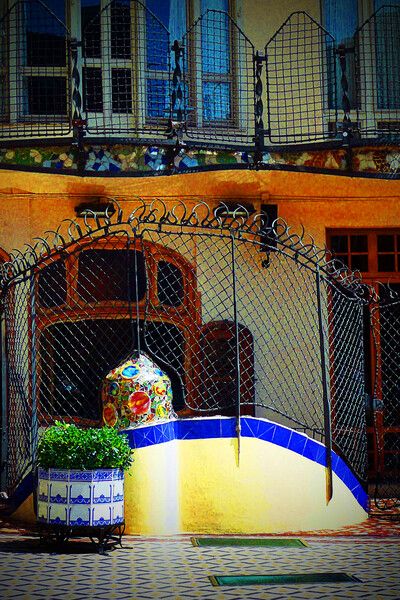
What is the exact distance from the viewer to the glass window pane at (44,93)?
1450 cm

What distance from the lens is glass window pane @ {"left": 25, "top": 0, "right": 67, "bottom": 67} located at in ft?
47.8

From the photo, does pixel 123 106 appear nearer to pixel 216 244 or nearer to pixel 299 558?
pixel 216 244

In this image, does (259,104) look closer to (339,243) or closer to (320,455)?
(339,243)

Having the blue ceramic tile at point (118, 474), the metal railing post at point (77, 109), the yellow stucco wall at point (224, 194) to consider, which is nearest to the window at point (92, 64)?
the metal railing post at point (77, 109)

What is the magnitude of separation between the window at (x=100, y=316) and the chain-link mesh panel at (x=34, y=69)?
6.09 ft

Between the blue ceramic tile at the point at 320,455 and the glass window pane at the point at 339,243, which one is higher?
the glass window pane at the point at 339,243

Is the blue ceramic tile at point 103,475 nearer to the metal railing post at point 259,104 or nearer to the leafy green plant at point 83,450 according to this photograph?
the leafy green plant at point 83,450

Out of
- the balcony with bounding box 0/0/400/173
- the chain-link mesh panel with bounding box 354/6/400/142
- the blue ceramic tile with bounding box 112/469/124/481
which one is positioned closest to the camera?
the blue ceramic tile with bounding box 112/469/124/481

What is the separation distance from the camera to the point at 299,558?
990 centimetres

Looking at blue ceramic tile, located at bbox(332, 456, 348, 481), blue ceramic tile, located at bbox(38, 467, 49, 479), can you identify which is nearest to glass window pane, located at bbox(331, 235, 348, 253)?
blue ceramic tile, located at bbox(332, 456, 348, 481)

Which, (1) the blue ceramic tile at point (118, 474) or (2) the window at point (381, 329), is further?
(2) the window at point (381, 329)

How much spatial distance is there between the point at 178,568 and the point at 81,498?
4.33 feet

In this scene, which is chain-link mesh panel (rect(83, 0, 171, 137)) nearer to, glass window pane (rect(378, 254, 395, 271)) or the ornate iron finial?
the ornate iron finial

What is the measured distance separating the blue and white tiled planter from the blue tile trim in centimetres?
76
